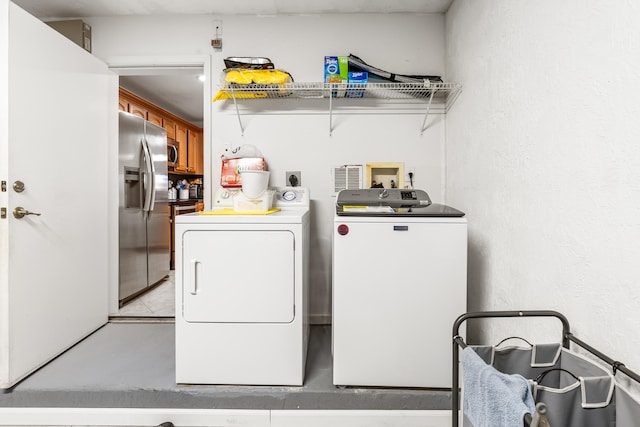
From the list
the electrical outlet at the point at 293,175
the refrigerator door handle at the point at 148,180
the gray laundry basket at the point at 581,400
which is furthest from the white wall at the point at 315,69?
the gray laundry basket at the point at 581,400

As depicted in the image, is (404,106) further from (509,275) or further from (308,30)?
(509,275)

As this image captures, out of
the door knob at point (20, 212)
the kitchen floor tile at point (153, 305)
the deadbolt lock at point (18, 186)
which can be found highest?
the deadbolt lock at point (18, 186)

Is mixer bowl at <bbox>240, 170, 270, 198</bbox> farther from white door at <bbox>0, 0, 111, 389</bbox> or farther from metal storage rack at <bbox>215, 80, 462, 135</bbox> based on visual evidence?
white door at <bbox>0, 0, 111, 389</bbox>

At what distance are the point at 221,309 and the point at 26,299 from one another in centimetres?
107

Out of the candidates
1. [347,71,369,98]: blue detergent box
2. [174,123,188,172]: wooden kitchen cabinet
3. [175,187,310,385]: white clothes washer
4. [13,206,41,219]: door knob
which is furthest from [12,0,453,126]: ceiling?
[174,123,188,172]: wooden kitchen cabinet

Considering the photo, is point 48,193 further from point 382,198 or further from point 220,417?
point 382,198

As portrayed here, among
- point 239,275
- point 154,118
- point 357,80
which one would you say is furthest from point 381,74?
point 154,118

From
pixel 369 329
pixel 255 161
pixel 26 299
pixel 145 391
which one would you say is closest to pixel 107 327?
pixel 26 299

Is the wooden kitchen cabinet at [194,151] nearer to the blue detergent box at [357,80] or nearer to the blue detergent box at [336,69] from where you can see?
the blue detergent box at [336,69]

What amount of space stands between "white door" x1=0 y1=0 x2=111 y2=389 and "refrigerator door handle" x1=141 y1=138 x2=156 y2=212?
0.73 m

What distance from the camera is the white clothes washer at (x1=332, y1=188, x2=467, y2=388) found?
1.45 metres

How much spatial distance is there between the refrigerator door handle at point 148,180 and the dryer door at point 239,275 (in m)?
1.89

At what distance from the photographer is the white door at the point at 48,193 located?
1.52 meters

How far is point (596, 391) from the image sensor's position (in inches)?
31.8
